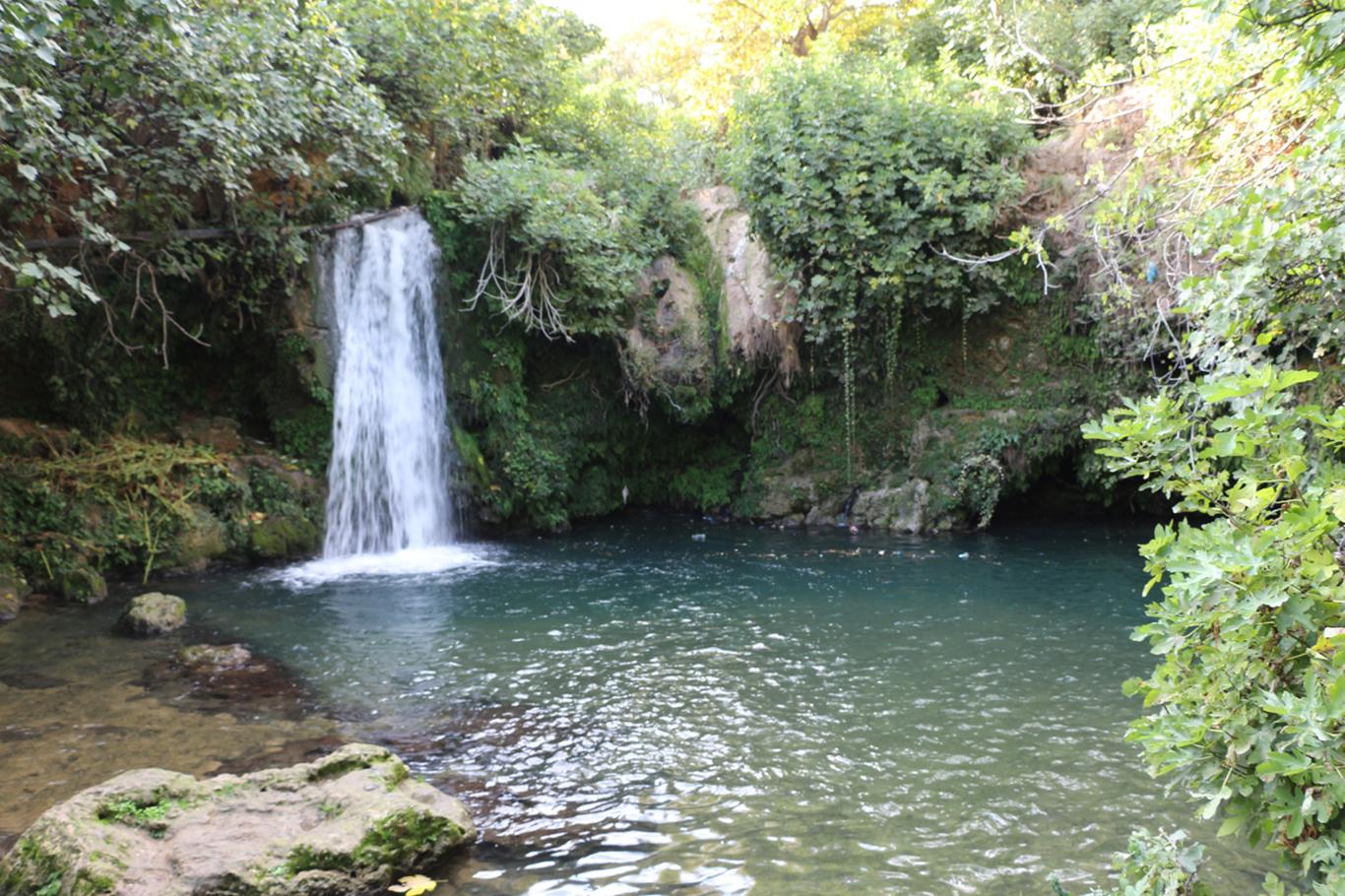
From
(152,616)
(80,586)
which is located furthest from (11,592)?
(152,616)

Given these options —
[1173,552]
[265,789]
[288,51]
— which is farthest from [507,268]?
[1173,552]

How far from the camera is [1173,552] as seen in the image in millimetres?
2822

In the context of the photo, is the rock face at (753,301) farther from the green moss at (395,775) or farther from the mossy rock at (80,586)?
the green moss at (395,775)

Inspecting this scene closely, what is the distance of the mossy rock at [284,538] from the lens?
35.7 ft

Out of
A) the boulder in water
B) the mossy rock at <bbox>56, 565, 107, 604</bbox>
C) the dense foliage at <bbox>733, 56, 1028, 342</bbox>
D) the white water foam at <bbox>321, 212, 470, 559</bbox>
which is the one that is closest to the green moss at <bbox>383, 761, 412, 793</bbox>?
the boulder in water

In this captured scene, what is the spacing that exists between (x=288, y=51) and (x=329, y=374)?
4486mm

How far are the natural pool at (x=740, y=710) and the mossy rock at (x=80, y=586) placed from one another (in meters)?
0.83

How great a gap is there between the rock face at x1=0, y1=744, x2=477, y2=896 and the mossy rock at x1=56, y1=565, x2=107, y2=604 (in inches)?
228

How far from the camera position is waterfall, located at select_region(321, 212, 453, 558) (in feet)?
38.6

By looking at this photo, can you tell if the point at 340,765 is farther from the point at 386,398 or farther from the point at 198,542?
the point at 386,398

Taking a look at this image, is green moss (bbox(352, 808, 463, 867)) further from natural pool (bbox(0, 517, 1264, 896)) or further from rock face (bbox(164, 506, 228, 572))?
rock face (bbox(164, 506, 228, 572))

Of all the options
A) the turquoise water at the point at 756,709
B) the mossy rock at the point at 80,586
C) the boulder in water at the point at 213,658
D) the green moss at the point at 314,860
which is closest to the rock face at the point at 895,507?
the turquoise water at the point at 756,709

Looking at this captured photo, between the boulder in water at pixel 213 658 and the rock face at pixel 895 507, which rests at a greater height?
the rock face at pixel 895 507

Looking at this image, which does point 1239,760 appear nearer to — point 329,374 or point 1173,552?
point 1173,552
